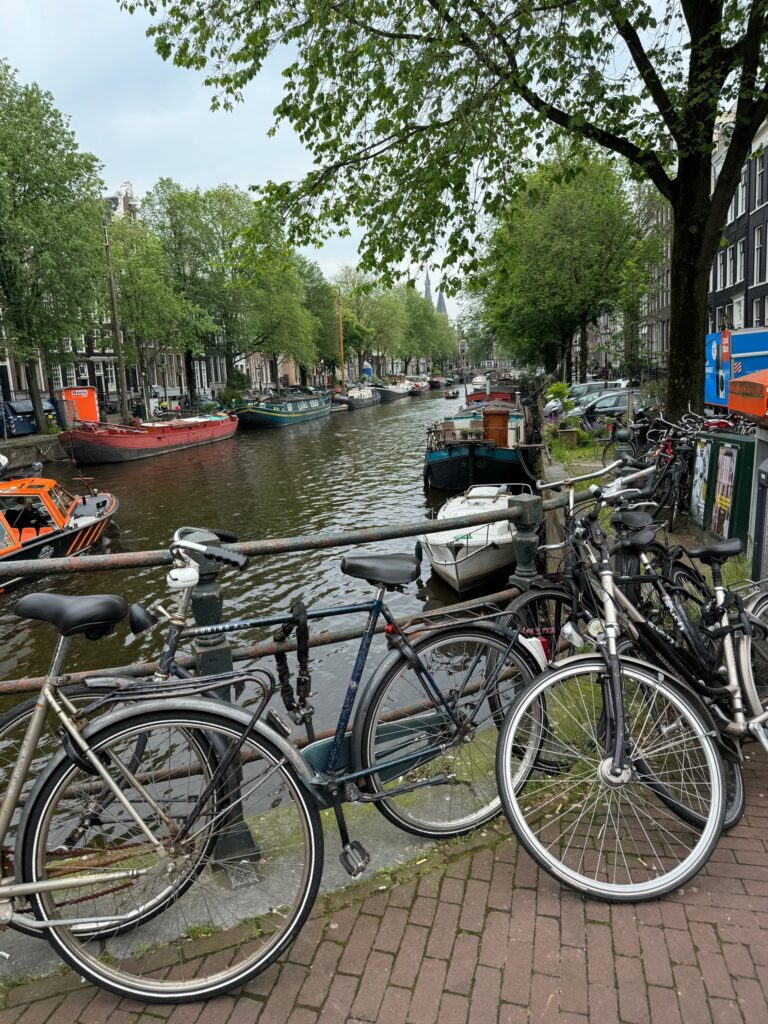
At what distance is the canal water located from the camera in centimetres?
1014

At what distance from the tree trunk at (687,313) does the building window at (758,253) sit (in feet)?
81.1

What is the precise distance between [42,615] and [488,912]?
167 cm

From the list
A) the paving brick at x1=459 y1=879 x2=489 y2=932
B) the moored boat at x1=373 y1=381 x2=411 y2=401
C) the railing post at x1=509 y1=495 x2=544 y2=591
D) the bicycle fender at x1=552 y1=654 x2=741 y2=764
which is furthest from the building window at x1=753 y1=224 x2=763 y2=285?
the moored boat at x1=373 y1=381 x2=411 y2=401

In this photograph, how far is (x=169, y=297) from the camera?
127 ft

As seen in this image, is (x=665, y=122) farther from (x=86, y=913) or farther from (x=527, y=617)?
(x=86, y=913)

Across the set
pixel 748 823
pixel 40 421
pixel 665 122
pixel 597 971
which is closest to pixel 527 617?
pixel 748 823

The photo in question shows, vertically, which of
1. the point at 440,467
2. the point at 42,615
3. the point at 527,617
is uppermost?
the point at 42,615

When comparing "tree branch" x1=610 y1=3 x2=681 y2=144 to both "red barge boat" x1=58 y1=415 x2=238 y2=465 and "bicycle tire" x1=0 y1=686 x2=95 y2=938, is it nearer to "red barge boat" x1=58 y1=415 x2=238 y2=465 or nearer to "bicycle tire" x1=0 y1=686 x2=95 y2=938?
"bicycle tire" x1=0 y1=686 x2=95 y2=938

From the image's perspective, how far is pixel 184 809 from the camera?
2189 mm

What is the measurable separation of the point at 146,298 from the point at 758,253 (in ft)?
94.3

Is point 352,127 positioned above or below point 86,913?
above

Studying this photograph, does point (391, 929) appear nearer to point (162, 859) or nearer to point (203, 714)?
point (162, 859)

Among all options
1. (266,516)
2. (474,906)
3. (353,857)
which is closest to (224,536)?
(353,857)

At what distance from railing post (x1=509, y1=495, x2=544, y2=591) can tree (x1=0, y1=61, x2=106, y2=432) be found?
2869 cm
